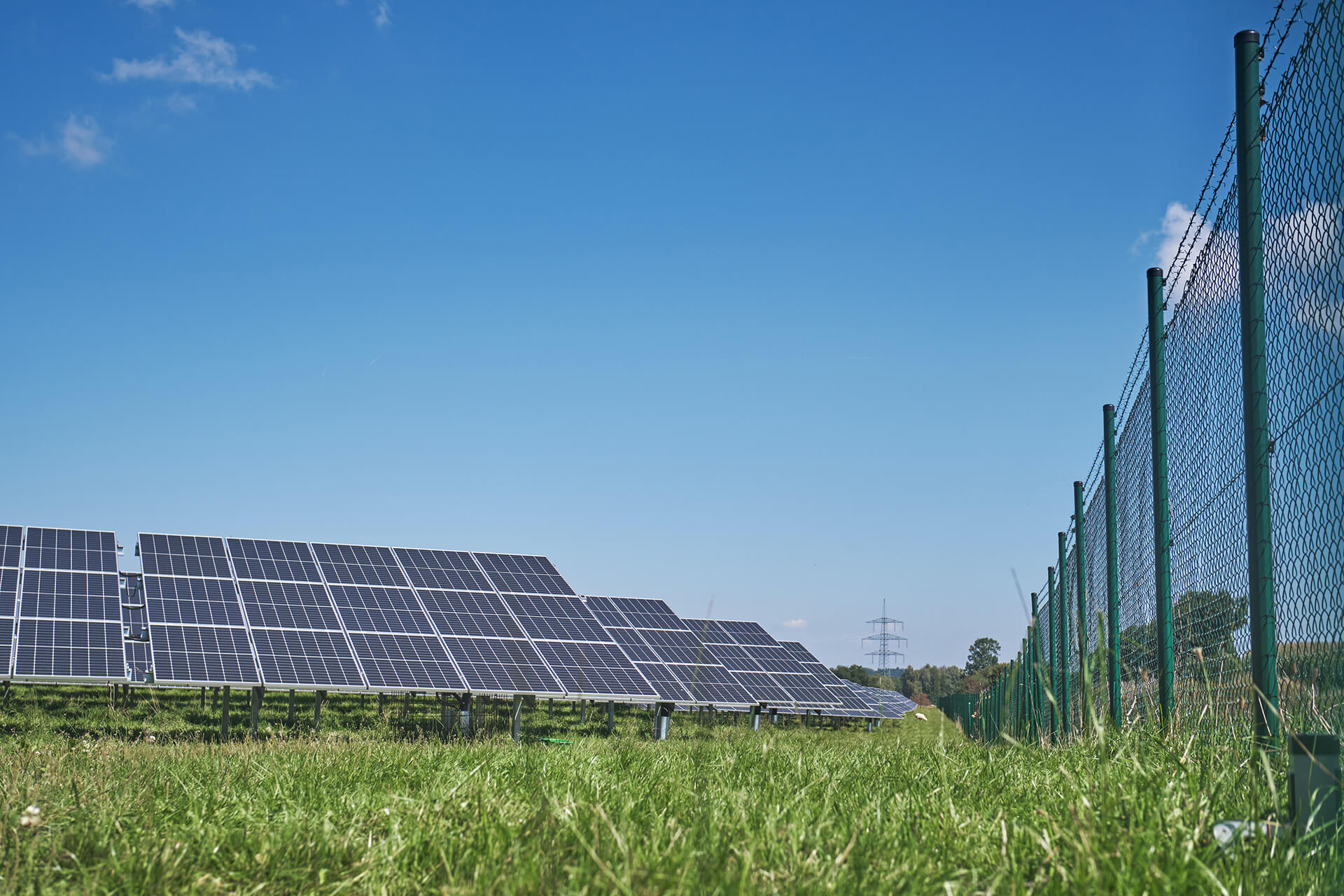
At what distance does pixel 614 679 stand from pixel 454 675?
3118 mm

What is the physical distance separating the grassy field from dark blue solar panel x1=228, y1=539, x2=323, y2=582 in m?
16.0

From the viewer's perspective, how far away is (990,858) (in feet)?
8.57

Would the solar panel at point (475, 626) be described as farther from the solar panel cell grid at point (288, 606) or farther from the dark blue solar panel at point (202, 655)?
the dark blue solar panel at point (202, 655)

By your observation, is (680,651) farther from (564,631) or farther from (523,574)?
(564,631)

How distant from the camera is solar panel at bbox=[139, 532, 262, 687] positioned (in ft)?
49.1

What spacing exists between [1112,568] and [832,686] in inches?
960

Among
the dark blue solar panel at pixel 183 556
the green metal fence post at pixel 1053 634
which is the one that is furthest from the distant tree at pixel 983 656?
the dark blue solar panel at pixel 183 556

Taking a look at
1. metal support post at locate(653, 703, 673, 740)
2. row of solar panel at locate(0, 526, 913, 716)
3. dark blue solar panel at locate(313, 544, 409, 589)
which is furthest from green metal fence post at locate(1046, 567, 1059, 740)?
dark blue solar panel at locate(313, 544, 409, 589)

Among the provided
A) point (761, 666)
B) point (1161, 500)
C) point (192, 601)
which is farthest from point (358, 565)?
point (1161, 500)

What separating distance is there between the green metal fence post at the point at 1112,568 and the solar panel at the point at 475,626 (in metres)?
10.7

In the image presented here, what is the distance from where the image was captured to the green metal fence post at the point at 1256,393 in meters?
3.39

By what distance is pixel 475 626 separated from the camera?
19297mm

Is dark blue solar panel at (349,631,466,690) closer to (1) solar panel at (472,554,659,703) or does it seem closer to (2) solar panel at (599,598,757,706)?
(1) solar panel at (472,554,659,703)

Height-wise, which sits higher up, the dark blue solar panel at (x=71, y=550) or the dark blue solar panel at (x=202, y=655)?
the dark blue solar panel at (x=71, y=550)
